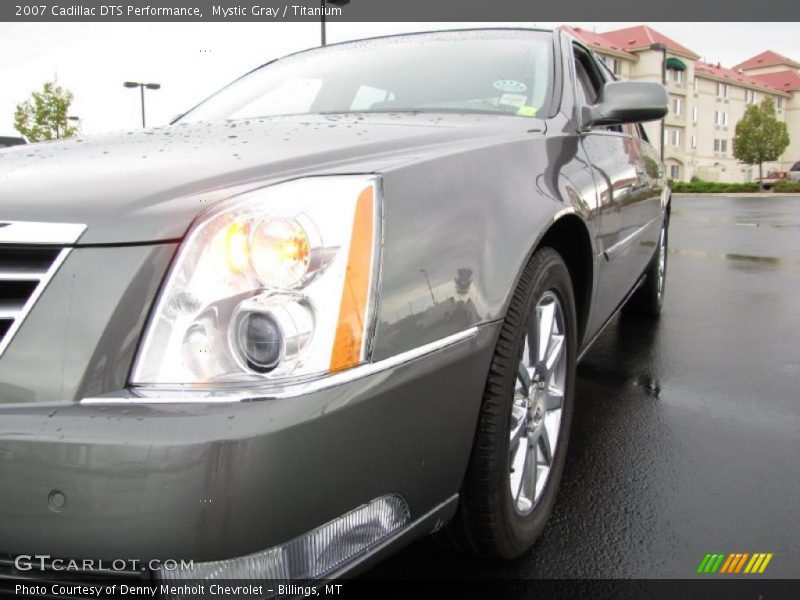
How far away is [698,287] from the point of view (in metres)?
6.68

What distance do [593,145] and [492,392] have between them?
1.48 m

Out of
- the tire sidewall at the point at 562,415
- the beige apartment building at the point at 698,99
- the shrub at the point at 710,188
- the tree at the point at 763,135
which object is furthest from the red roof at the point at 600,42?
the tire sidewall at the point at 562,415

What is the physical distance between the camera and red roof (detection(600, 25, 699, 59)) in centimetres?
6025

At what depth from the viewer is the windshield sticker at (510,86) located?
2686 millimetres

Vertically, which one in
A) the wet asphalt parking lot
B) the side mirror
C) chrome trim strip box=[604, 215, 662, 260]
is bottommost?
the wet asphalt parking lot

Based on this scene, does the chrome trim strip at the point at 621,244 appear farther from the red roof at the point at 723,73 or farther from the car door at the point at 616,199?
the red roof at the point at 723,73

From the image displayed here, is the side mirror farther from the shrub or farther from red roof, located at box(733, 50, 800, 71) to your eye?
red roof, located at box(733, 50, 800, 71)

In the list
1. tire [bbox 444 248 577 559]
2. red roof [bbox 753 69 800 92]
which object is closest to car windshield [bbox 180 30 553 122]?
tire [bbox 444 248 577 559]

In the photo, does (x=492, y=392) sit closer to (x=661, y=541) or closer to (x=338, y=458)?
(x=338, y=458)

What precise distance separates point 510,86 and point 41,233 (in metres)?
1.87

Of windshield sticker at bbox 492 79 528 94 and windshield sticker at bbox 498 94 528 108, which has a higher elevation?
windshield sticker at bbox 492 79 528 94

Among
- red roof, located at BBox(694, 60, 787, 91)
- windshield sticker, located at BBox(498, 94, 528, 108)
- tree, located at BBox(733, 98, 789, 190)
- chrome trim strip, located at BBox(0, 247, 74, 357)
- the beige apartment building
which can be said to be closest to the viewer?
chrome trim strip, located at BBox(0, 247, 74, 357)

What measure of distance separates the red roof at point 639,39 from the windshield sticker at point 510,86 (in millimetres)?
62425

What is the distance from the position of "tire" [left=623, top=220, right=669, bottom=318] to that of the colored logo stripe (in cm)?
305
